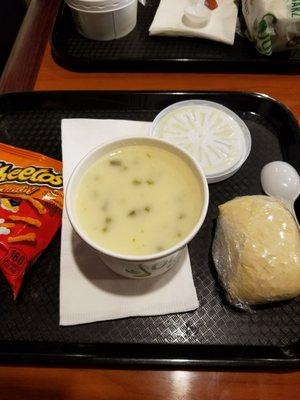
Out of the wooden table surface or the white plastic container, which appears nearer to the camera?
the wooden table surface

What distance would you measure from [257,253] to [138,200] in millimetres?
277

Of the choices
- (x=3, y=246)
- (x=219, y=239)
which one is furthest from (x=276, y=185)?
(x=3, y=246)

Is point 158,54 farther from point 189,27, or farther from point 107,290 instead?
point 107,290

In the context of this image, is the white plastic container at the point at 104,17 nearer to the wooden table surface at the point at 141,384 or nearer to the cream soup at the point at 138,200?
the cream soup at the point at 138,200

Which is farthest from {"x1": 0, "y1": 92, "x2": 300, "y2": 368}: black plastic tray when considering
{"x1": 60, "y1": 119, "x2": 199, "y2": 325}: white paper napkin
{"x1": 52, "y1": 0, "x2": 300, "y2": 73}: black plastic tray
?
{"x1": 52, "y1": 0, "x2": 300, "y2": 73}: black plastic tray

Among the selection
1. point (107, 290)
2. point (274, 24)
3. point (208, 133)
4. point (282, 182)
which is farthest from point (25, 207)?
point (274, 24)

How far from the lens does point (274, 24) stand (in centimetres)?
119

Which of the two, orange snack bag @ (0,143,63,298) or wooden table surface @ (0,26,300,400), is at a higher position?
orange snack bag @ (0,143,63,298)

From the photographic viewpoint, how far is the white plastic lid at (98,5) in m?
1.15

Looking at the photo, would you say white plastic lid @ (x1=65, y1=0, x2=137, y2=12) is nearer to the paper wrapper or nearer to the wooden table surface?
the paper wrapper

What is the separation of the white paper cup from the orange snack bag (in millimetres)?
183

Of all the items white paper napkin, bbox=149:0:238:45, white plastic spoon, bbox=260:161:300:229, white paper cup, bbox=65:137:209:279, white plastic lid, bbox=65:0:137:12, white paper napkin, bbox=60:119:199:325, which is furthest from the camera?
white paper napkin, bbox=149:0:238:45

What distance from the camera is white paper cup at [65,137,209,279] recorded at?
0.66 metres

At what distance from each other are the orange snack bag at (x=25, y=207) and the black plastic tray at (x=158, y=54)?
18.7 inches
